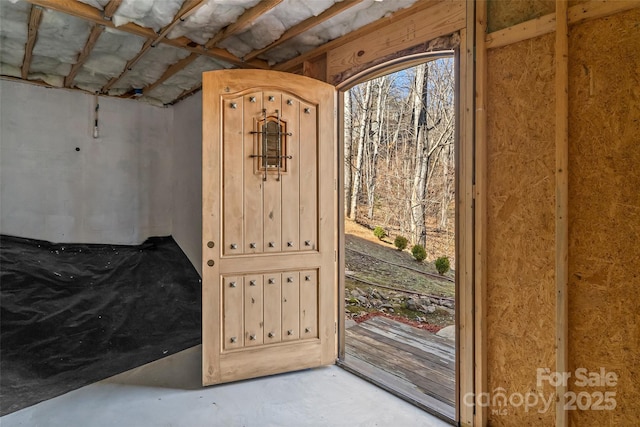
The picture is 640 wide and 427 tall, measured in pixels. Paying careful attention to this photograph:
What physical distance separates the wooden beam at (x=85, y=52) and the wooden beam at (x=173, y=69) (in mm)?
677

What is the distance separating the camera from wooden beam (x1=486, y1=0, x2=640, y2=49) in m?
1.48

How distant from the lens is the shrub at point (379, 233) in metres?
6.51

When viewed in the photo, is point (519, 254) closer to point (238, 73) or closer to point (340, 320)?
point (340, 320)

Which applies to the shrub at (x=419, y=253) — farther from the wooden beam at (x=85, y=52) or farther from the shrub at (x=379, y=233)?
the wooden beam at (x=85, y=52)

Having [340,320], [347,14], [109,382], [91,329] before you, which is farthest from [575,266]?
[91,329]

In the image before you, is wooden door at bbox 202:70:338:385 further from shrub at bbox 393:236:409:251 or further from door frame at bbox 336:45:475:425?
shrub at bbox 393:236:409:251

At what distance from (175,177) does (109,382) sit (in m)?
2.84

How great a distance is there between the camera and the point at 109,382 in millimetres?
2457

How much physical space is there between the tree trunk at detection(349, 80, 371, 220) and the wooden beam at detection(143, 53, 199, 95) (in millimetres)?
3795

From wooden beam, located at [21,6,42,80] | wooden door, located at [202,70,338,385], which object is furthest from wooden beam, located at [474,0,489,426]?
wooden beam, located at [21,6,42,80]

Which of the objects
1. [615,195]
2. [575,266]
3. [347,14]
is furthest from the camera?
[347,14]

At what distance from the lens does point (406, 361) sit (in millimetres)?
3232

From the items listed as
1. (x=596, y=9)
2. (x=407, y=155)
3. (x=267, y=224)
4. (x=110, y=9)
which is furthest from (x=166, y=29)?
(x=407, y=155)

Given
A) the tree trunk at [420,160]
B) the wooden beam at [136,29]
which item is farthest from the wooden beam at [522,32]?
the tree trunk at [420,160]
